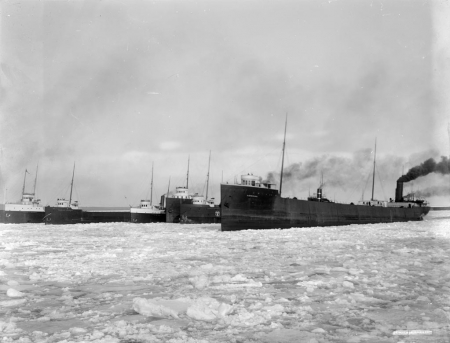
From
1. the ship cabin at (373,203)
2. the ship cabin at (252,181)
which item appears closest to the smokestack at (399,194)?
the ship cabin at (373,203)

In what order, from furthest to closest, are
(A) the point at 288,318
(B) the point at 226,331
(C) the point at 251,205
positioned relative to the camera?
(C) the point at 251,205, (A) the point at 288,318, (B) the point at 226,331

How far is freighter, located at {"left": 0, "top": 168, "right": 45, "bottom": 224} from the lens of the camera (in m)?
54.9

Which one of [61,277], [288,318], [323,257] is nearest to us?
[288,318]

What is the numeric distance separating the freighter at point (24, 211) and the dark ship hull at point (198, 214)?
22750 mm

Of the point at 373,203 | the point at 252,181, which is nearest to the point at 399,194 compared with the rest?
the point at 373,203

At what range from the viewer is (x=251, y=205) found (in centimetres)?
3253

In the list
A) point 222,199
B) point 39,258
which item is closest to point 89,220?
point 222,199

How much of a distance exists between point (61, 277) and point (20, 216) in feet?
176

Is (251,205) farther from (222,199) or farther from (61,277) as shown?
(61,277)

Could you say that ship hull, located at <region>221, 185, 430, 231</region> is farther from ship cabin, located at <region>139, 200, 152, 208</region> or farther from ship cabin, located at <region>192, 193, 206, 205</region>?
ship cabin, located at <region>139, 200, 152, 208</region>

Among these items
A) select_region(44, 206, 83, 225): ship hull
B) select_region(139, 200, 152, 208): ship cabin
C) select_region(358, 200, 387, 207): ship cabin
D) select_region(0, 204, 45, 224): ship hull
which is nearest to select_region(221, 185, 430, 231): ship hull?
select_region(358, 200, 387, 207): ship cabin

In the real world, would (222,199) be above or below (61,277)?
above

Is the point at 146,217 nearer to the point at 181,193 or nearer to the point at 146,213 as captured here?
the point at 146,213

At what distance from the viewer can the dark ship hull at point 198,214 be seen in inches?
2122
